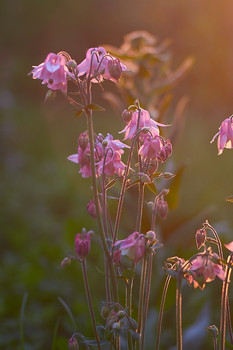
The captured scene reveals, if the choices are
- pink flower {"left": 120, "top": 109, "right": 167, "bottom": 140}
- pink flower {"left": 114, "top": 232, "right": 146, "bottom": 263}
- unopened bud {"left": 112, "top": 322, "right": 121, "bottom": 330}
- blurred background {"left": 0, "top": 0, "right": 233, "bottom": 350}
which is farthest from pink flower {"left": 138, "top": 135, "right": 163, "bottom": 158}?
blurred background {"left": 0, "top": 0, "right": 233, "bottom": 350}

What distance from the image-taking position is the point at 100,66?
0.83 meters

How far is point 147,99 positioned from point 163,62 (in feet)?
0.63

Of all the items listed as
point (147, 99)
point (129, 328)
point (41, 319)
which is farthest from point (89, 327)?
point (147, 99)

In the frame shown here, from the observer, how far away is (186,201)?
9.99ft

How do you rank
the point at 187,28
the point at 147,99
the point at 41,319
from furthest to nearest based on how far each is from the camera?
the point at 187,28 → the point at 147,99 → the point at 41,319

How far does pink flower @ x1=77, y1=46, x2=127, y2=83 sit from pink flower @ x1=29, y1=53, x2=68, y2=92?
38 mm

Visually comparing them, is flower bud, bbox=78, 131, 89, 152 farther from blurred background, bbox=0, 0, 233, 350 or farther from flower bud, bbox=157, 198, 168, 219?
blurred background, bbox=0, 0, 233, 350

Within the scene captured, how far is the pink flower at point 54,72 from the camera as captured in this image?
0.78 meters

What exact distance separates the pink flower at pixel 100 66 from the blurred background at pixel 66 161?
2.07ft

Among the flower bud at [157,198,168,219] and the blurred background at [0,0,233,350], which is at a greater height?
the blurred background at [0,0,233,350]

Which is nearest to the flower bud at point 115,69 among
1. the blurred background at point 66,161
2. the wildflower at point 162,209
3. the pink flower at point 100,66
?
the pink flower at point 100,66

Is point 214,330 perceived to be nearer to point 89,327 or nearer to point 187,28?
point 89,327

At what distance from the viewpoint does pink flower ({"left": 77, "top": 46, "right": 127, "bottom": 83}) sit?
0.81 meters

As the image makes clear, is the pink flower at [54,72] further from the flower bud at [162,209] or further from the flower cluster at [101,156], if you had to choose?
the flower bud at [162,209]
